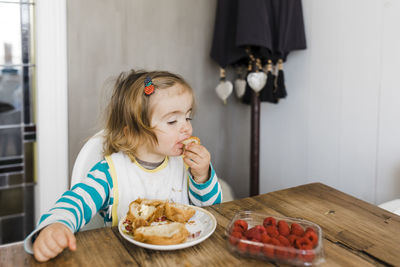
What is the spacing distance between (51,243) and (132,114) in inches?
22.7

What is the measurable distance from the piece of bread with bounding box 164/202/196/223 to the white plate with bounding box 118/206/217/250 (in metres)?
0.02

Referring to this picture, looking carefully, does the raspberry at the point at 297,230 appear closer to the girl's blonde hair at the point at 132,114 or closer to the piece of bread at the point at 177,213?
the piece of bread at the point at 177,213

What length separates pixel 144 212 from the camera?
0.90 metres

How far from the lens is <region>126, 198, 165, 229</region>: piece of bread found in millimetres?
861

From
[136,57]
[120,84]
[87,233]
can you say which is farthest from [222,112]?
[87,233]

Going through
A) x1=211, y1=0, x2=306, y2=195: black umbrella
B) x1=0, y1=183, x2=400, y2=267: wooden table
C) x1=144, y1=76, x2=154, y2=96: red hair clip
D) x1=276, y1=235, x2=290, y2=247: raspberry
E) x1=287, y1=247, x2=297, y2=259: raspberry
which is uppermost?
x1=211, y1=0, x2=306, y2=195: black umbrella

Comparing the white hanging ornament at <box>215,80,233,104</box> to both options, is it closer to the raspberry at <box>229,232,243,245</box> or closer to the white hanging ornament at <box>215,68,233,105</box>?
the white hanging ornament at <box>215,68,233,105</box>

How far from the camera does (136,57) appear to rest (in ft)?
7.27

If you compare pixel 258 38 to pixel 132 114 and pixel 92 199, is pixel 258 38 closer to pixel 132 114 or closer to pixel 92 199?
pixel 132 114

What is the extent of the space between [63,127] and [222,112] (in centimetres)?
111

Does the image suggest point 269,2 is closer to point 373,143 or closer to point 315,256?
point 373,143

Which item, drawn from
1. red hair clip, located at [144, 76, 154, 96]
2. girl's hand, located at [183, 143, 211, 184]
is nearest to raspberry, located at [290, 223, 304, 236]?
girl's hand, located at [183, 143, 211, 184]

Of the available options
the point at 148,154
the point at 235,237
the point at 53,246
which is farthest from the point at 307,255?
the point at 148,154

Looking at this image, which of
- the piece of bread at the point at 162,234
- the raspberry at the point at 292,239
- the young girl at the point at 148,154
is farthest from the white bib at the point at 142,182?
the raspberry at the point at 292,239
